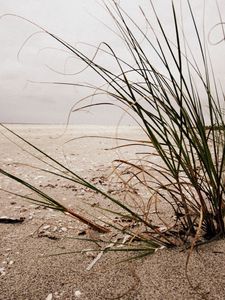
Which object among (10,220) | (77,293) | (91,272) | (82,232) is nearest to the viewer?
(77,293)

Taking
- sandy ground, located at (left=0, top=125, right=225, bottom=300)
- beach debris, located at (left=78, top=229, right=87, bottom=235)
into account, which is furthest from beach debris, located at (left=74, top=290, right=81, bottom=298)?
beach debris, located at (left=78, top=229, right=87, bottom=235)

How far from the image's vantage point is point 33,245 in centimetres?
145

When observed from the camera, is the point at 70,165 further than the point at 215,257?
Yes

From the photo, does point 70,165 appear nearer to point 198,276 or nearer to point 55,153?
point 55,153

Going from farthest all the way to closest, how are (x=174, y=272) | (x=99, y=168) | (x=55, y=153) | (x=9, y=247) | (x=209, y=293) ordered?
(x=55, y=153) → (x=99, y=168) → (x=9, y=247) → (x=174, y=272) → (x=209, y=293)

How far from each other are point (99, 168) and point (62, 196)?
1.16 metres

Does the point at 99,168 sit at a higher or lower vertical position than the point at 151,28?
lower

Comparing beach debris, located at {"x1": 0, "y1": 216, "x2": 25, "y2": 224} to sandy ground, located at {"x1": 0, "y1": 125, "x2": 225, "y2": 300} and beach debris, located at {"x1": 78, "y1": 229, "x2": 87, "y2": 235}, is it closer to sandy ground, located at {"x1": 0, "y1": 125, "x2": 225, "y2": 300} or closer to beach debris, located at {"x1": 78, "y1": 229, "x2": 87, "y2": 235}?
sandy ground, located at {"x1": 0, "y1": 125, "x2": 225, "y2": 300}

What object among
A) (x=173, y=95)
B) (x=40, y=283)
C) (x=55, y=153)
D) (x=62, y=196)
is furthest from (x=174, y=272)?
(x=55, y=153)

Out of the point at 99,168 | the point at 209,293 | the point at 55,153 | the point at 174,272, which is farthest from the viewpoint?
the point at 55,153

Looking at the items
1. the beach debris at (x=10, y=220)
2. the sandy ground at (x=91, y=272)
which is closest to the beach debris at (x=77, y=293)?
the sandy ground at (x=91, y=272)

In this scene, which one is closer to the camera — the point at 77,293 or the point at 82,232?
the point at 77,293

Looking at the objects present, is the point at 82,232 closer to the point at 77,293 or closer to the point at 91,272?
the point at 91,272

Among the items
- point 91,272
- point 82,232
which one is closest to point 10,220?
point 82,232
